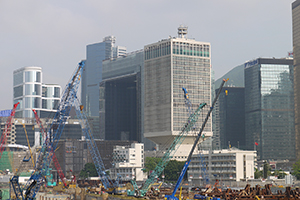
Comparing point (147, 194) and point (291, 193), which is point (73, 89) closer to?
point (147, 194)

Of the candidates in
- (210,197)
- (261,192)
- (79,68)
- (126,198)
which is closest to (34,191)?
(126,198)

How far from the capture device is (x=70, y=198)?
177 meters

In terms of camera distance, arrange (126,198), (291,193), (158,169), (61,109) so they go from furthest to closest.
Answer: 1. (158,169)
2. (61,109)
3. (126,198)
4. (291,193)

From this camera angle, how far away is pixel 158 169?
192 metres

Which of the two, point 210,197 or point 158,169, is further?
point 158,169

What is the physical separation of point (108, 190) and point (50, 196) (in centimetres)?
2071

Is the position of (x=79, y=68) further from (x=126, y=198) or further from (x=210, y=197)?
(x=210, y=197)

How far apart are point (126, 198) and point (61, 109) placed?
3278cm

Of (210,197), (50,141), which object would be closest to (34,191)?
(50,141)

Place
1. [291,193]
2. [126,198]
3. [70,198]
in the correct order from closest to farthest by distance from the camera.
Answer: [291,193] → [126,198] → [70,198]

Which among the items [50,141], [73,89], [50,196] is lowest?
[50,196]

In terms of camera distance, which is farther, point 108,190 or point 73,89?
point 108,190

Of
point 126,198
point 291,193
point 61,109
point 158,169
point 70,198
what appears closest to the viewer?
point 291,193

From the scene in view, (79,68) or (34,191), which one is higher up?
(79,68)
